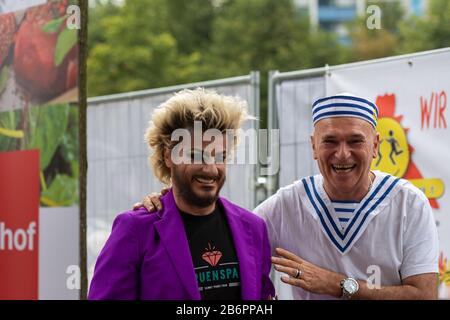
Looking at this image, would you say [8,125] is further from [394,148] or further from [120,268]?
[120,268]

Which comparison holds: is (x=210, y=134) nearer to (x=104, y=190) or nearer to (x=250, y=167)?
(x=250, y=167)

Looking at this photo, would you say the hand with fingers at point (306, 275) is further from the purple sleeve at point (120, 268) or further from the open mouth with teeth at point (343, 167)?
the purple sleeve at point (120, 268)

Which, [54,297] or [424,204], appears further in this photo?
[54,297]

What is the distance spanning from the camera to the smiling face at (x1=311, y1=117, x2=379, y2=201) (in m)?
3.29

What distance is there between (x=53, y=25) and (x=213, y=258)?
2.65m

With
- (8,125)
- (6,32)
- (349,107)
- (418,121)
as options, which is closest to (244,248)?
(349,107)

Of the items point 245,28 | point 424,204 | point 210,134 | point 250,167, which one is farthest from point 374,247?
point 245,28

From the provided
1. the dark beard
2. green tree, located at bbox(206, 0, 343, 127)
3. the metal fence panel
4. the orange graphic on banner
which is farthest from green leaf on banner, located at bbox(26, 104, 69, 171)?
green tree, located at bbox(206, 0, 343, 127)

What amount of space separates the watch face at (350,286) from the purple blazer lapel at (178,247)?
76cm

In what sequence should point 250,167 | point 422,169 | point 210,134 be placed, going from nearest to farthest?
point 210,134 → point 422,169 → point 250,167

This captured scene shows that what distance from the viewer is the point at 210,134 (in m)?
2.94

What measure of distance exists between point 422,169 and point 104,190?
9.84 ft

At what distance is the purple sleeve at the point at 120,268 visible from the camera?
2789 mm

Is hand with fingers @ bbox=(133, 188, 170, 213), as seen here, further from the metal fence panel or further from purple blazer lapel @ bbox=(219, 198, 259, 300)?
the metal fence panel
